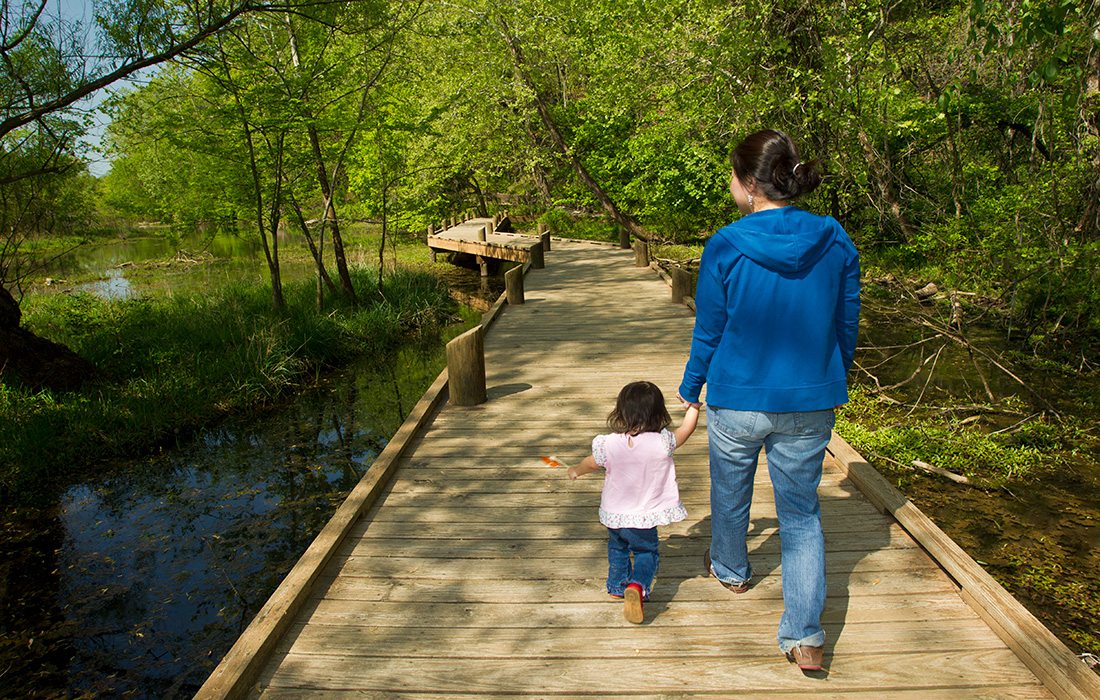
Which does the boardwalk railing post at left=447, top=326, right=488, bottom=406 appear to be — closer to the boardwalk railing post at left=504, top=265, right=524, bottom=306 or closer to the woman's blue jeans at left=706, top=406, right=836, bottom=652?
the woman's blue jeans at left=706, top=406, right=836, bottom=652

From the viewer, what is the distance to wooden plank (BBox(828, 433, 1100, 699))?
264 centimetres

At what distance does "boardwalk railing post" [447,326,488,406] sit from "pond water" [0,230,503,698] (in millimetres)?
1564

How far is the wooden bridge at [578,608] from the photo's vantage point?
281 cm

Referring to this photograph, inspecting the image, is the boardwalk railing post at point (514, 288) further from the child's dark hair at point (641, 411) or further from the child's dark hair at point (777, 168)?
the child's dark hair at point (777, 168)

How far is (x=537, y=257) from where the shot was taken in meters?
16.3

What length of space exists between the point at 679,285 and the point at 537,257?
557 cm

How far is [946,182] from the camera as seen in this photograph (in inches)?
520

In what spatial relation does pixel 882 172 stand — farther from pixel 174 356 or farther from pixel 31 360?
pixel 31 360

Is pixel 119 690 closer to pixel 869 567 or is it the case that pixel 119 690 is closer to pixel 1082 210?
pixel 869 567

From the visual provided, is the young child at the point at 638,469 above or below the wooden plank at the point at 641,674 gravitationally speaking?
above

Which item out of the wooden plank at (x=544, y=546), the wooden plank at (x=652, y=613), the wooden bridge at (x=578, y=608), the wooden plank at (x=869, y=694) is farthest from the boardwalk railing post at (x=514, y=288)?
the wooden plank at (x=869, y=694)

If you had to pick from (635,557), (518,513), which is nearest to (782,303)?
(635,557)

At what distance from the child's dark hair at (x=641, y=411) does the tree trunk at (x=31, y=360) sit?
8408 mm

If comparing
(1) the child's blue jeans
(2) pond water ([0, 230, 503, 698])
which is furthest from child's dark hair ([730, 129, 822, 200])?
(2) pond water ([0, 230, 503, 698])
